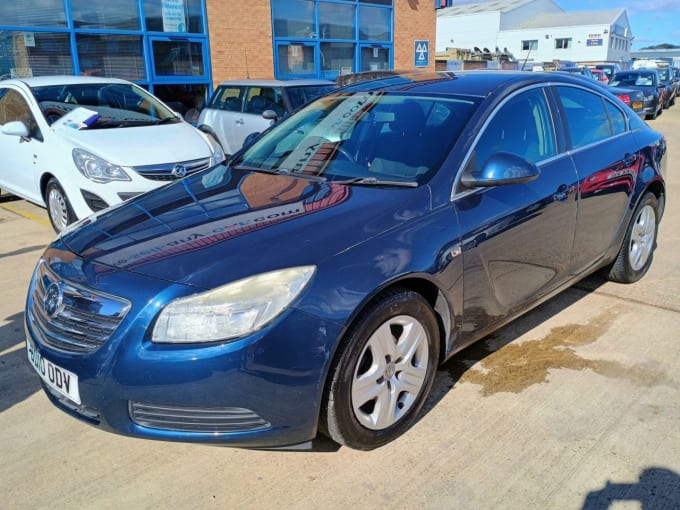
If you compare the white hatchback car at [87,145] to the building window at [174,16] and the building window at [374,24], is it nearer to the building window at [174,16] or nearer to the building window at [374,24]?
the building window at [174,16]

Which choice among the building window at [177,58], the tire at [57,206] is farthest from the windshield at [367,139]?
the building window at [177,58]

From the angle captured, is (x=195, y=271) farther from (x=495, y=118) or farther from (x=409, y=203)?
(x=495, y=118)

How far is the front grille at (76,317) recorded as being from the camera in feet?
7.61

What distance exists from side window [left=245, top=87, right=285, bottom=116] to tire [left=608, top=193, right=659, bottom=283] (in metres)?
6.10

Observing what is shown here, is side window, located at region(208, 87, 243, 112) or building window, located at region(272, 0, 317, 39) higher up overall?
building window, located at region(272, 0, 317, 39)

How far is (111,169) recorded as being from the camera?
5609 millimetres

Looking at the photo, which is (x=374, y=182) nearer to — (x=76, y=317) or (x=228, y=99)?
(x=76, y=317)

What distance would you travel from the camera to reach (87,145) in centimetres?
579

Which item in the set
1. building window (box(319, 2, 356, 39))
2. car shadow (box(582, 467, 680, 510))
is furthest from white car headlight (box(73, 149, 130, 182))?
building window (box(319, 2, 356, 39))

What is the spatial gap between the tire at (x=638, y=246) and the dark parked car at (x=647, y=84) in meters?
17.2

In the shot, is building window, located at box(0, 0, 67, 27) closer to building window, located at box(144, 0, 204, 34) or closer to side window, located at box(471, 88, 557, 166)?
building window, located at box(144, 0, 204, 34)

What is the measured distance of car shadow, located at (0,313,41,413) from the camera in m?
3.22

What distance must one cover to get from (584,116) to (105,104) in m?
5.22

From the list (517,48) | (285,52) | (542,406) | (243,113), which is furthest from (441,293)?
(517,48)
